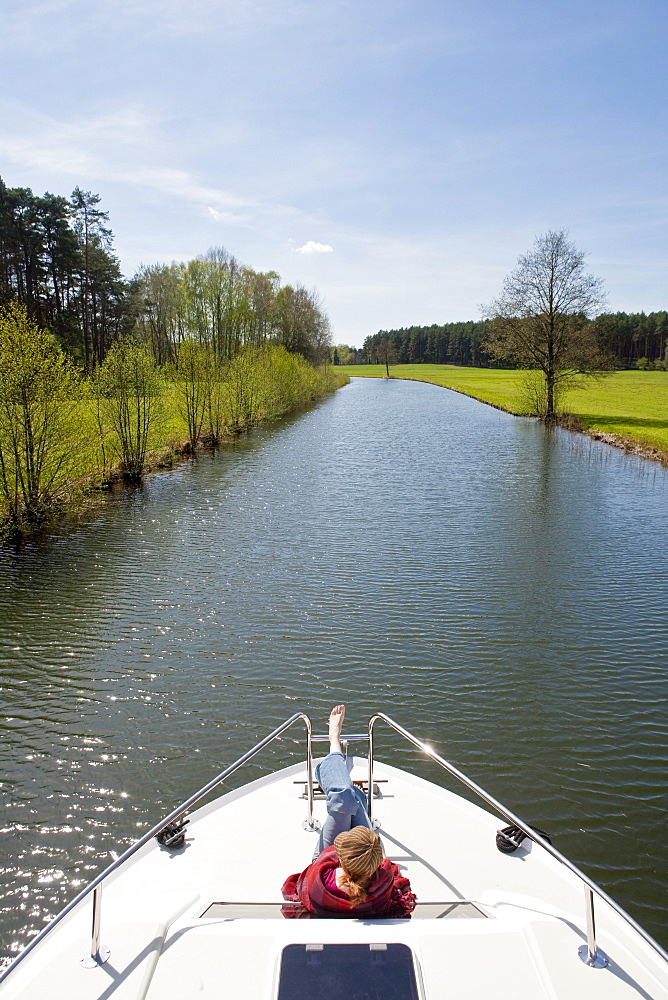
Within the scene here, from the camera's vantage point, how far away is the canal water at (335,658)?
729 cm

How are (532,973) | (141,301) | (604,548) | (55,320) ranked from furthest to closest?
(141,301), (55,320), (604,548), (532,973)

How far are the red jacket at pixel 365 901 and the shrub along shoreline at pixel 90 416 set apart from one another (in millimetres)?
16589

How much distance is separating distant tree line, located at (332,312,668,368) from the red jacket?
84123 mm

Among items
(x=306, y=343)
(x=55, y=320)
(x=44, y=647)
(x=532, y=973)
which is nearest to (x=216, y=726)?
(x=44, y=647)

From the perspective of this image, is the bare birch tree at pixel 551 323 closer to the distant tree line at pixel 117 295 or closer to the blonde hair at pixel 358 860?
the distant tree line at pixel 117 295

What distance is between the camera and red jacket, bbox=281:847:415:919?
150 inches

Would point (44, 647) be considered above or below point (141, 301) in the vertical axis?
below

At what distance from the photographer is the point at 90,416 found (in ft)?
72.7

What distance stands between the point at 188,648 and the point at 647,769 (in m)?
7.15

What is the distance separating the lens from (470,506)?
21.6 m

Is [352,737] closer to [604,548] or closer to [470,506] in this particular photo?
[604,548]

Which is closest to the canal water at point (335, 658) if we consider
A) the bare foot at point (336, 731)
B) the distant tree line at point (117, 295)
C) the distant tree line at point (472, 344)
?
the bare foot at point (336, 731)

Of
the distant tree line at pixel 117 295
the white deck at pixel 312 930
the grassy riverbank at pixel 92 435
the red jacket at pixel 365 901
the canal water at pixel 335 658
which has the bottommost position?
the canal water at pixel 335 658

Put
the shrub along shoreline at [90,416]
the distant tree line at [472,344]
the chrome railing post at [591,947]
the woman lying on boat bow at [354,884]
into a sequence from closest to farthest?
1. the chrome railing post at [591,947]
2. the woman lying on boat bow at [354,884]
3. the shrub along shoreline at [90,416]
4. the distant tree line at [472,344]
